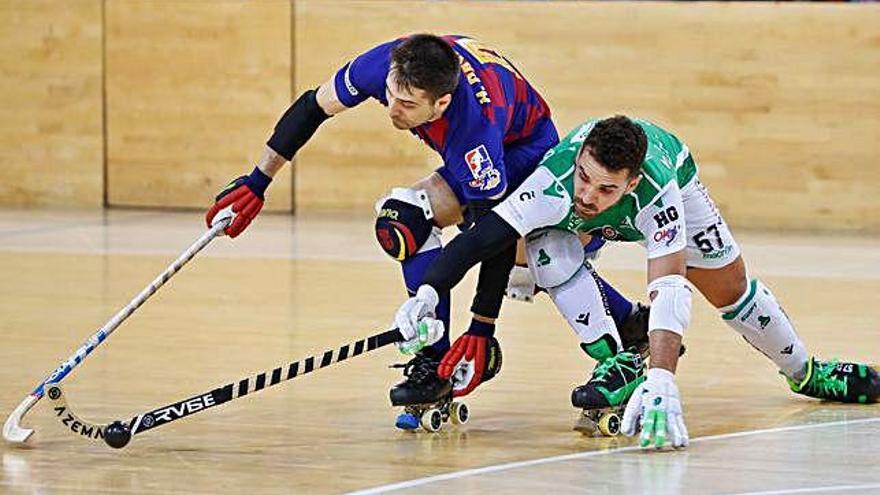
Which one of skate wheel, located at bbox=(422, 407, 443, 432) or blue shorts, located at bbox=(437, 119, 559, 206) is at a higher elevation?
blue shorts, located at bbox=(437, 119, 559, 206)

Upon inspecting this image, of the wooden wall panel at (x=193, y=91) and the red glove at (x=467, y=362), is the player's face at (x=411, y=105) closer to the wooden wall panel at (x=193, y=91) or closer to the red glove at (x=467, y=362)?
the red glove at (x=467, y=362)

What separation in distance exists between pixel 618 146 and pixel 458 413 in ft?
3.91

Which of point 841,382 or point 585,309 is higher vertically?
point 585,309

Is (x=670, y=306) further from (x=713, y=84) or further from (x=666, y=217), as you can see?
(x=713, y=84)

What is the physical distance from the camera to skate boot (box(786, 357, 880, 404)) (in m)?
6.67

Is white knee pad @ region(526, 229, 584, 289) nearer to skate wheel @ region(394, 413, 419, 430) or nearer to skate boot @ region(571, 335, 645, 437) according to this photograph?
skate boot @ region(571, 335, 645, 437)

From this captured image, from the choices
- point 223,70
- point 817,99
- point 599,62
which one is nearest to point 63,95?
point 223,70

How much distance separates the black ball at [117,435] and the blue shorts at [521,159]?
4.98 feet

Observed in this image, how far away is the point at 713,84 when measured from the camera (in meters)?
13.0

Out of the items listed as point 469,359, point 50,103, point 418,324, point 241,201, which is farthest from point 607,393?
point 50,103

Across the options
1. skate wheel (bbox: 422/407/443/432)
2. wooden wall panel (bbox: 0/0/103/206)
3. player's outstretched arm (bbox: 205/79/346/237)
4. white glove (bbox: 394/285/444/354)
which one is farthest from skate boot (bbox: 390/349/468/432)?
wooden wall panel (bbox: 0/0/103/206)

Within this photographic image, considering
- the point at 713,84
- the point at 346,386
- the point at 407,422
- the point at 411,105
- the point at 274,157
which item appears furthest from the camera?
the point at 713,84

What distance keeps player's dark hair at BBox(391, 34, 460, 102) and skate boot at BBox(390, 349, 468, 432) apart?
0.98 m

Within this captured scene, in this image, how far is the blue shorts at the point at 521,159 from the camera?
6430 mm
